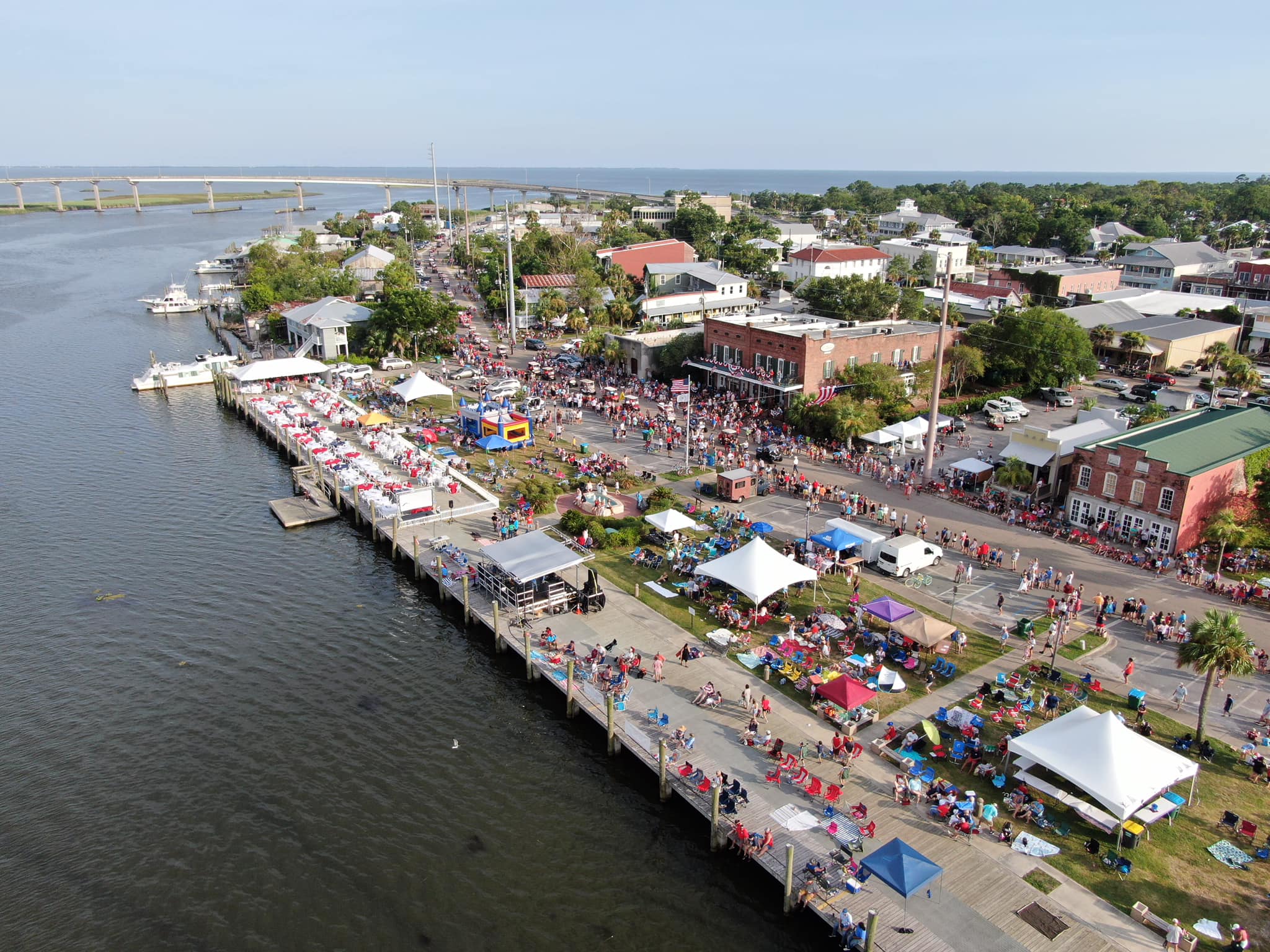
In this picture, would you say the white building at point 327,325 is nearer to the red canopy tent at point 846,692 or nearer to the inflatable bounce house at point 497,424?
the inflatable bounce house at point 497,424

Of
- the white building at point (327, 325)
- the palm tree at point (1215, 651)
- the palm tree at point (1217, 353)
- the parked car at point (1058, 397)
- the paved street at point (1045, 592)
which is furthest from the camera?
the white building at point (327, 325)

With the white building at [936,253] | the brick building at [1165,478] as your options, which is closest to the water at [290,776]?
the brick building at [1165,478]

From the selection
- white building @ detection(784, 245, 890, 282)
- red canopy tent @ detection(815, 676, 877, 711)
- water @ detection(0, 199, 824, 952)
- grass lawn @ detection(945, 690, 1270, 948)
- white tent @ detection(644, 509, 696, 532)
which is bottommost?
water @ detection(0, 199, 824, 952)

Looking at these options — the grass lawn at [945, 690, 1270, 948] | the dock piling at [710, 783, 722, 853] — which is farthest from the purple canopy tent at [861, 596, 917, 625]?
the dock piling at [710, 783, 722, 853]

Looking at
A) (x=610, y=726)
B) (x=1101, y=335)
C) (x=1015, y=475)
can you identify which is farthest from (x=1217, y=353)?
(x=610, y=726)

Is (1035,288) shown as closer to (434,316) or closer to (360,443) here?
(434,316)

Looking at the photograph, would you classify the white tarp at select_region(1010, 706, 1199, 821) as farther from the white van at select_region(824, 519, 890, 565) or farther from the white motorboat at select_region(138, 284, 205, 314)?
the white motorboat at select_region(138, 284, 205, 314)

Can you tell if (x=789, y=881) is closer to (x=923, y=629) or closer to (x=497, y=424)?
(x=923, y=629)
